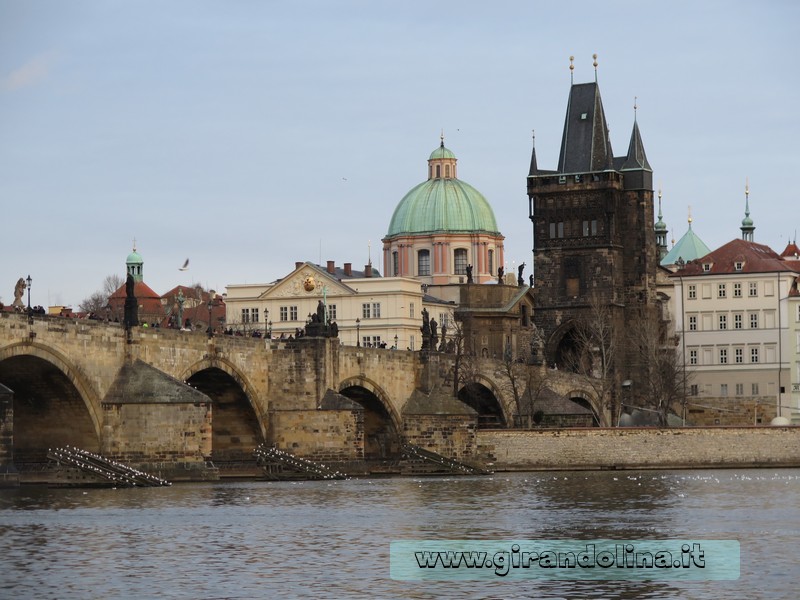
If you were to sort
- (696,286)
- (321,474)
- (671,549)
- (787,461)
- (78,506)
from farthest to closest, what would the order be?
(696,286), (787,461), (321,474), (78,506), (671,549)

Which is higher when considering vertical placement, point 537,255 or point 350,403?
point 537,255

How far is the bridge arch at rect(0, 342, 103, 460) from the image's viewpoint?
65938mm

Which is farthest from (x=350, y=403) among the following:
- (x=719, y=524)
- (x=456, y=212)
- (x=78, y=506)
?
(x=456, y=212)

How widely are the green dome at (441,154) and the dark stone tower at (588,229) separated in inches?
1157

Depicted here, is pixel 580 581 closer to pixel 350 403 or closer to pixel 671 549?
pixel 671 549

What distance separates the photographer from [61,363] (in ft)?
218

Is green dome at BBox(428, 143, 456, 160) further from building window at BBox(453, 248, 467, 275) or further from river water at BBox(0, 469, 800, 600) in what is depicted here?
river water at BBox(0, 469, 800, 600)

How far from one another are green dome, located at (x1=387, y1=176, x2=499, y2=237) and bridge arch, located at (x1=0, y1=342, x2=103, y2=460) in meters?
102

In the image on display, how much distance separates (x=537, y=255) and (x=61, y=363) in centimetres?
8162

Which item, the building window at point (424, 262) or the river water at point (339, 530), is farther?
the building window at point (424, 262)

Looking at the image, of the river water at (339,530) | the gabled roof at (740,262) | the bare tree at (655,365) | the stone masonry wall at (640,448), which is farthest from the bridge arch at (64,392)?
the gabled roof at (740,262)

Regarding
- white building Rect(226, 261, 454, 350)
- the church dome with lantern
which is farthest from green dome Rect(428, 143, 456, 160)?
white building Rect(226, 261, 454, 350)

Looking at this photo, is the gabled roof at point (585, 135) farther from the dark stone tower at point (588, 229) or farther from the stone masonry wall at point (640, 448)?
the stone masonry wall at point (640, 448)

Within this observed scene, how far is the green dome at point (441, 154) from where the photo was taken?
6845 inches
